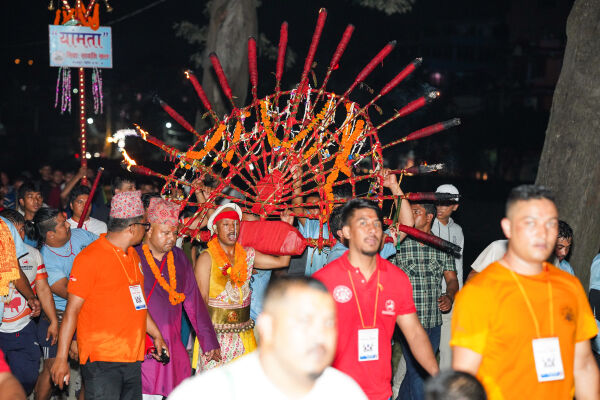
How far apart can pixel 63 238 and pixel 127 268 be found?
1.64m

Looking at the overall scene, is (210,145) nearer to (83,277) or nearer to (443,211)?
(83,277)

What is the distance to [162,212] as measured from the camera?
528cm

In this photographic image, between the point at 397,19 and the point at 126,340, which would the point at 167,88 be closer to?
the point at 397,19

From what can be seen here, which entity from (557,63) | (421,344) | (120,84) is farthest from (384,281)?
(557,63)

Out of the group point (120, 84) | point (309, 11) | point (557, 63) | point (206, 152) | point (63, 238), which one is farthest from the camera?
point (557, 63)

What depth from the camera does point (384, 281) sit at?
4223mm

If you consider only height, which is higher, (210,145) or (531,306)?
(210,145)

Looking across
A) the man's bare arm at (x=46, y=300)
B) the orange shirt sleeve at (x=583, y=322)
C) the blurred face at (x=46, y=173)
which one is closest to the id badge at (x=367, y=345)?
the orange shirt sleeve at (x=583, y=322)

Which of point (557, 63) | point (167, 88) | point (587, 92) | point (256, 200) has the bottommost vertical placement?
point (256, 200)

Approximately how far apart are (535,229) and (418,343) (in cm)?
121

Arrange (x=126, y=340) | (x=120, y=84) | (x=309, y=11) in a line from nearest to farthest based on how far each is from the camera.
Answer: (x=126, y=340) → (x=309, y=11) → (x=120, y=84)

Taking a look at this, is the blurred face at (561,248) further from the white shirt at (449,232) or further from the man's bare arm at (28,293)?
the man's bare arm at (28,293)

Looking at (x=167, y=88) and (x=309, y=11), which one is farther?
(x=167, y=88)

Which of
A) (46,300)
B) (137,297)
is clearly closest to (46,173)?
(46,300)
